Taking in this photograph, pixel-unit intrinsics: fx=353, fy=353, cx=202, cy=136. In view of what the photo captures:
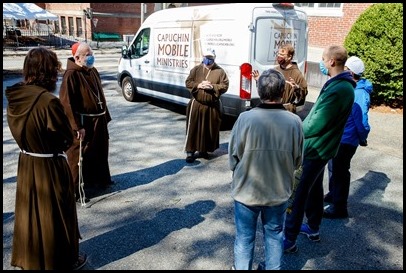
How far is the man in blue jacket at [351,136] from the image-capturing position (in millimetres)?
3855

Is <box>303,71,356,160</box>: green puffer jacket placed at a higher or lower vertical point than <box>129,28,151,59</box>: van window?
lower

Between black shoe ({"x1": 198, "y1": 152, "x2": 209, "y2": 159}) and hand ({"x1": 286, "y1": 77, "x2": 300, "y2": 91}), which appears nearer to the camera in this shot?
hand ({"x1": 286, "y1": 77, "x2": 300, "y2": 91})

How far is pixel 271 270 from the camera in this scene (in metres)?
2.90

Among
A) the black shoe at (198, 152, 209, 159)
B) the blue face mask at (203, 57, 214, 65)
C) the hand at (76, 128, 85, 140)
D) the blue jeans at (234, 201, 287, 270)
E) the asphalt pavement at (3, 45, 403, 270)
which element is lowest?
the asphalt pavement at (3, 45, 403, 270)

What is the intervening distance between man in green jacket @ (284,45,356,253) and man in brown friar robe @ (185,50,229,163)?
2642mm

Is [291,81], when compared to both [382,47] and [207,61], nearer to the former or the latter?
[207,61]

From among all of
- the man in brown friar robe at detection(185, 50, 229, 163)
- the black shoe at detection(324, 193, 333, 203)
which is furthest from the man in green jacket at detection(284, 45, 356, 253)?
the man in brown friar robe at detection(185, 50, 229, 163)

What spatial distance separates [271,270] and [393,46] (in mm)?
8249

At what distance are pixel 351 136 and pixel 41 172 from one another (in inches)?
124

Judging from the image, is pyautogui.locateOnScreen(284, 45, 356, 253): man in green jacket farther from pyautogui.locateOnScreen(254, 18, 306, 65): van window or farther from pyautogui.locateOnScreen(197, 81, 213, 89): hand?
pyautogui.locateOnScreen(254, 18, 306, 65): van window

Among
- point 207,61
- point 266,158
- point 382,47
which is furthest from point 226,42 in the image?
point 266,158

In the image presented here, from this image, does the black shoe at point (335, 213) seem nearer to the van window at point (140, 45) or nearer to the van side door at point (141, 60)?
the van side door at point (141, 60)

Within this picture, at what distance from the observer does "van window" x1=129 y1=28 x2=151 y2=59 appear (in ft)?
30.8

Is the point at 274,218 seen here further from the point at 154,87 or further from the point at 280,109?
the point at 154,87
